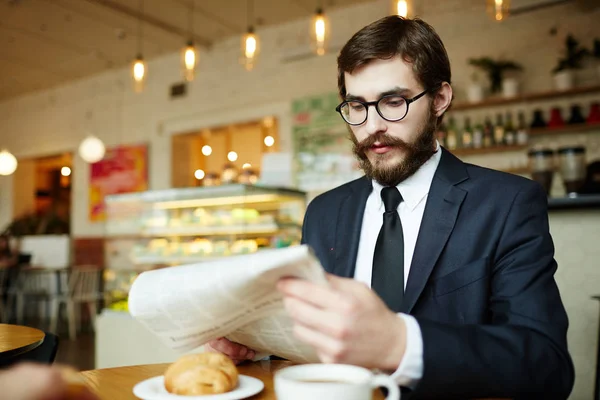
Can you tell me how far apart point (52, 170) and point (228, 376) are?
1242 cm

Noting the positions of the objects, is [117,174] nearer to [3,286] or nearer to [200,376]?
[3,286]

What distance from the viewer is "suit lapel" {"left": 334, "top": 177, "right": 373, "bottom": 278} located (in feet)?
4.59

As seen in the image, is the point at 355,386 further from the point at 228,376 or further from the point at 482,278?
the point at 482,278

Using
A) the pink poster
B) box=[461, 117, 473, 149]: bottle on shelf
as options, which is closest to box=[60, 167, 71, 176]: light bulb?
the pink poster

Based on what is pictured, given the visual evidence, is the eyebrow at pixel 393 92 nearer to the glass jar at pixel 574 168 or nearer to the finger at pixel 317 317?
the finger at pixel 317 317

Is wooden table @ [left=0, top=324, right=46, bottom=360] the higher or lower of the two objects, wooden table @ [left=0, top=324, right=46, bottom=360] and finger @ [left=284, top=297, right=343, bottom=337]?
the lower

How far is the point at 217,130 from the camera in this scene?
7.26 metres

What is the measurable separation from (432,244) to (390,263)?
4.3 inches

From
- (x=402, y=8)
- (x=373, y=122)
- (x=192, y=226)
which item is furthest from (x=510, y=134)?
(x=373, y=122)

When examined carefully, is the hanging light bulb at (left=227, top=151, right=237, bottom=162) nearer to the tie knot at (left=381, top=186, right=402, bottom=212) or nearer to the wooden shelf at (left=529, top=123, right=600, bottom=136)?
the wooden shelf at (left=529, top=123, right=600, bottom=136)

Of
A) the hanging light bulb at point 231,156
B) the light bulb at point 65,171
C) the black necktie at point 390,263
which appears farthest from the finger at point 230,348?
the light bulb at point 65,171

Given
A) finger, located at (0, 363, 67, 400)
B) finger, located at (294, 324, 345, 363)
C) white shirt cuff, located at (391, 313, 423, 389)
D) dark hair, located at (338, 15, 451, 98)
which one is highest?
dark hair, located at (338, 15, 451, 98)

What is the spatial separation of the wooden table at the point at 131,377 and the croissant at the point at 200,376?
54 millimetres

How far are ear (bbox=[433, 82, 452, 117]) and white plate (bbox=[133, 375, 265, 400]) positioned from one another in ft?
3.03
